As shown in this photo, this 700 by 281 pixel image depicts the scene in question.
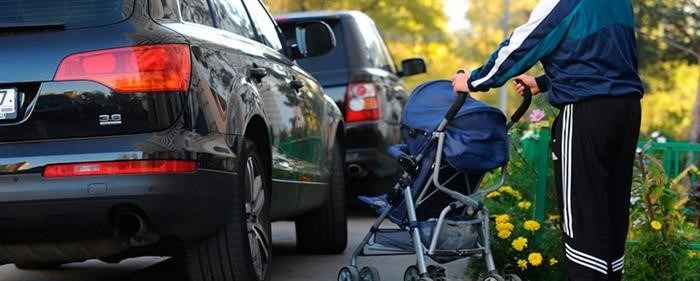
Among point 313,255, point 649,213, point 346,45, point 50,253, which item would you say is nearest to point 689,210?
point 649,213

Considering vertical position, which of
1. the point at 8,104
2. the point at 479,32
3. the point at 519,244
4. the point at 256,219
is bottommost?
the point at 479,32

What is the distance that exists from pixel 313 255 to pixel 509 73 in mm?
2757

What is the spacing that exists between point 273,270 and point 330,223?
0.62 m

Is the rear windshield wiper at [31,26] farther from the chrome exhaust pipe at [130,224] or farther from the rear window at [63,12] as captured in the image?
the chrome exhaust pipe at [130,224]

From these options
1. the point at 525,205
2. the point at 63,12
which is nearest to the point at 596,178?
the point at 525,205

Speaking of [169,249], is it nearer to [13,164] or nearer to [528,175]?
[13,164]

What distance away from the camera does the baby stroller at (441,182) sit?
461 cm

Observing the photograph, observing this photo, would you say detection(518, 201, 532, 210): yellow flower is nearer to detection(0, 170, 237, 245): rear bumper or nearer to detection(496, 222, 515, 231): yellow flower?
detection(496, 222, 515, 231): yellow flower

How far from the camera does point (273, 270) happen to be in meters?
6.02

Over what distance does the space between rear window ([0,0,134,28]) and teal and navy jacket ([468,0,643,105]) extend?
64.5 inches

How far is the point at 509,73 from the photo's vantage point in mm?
4293

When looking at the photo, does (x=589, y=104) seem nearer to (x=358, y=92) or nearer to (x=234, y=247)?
(x=234, y=247)

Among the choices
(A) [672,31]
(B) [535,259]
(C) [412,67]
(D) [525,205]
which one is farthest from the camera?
(A) [672,31]

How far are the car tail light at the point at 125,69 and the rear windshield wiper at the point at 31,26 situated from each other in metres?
0.15
